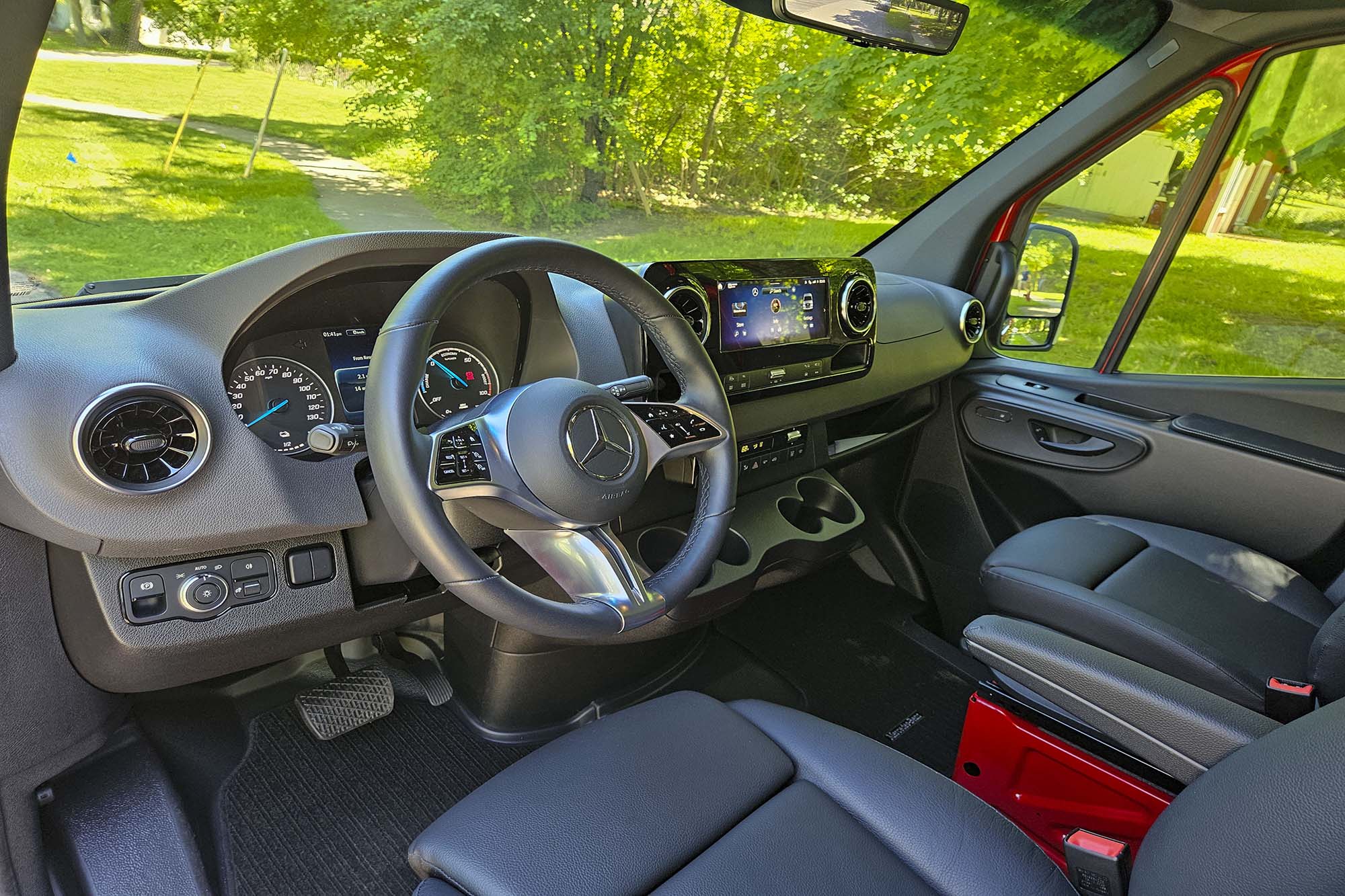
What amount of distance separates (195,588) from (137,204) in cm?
64

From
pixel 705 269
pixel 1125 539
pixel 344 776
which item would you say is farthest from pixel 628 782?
pixel 1125 539

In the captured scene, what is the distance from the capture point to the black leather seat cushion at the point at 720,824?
111cm

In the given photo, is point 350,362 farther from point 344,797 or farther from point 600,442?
point 344,797

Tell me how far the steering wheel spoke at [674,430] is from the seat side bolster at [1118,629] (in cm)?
90

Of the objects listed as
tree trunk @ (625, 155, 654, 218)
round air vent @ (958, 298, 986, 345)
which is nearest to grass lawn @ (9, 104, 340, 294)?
tree trunk @ (625, 155, 654, 218)

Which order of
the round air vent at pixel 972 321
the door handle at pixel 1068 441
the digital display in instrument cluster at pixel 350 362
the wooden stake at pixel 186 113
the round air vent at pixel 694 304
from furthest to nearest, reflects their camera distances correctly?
the round air vent at pixel 972 321
the door handle at pixel 1068 441
the round air vent at pixel 694 304
the digital display in instrument cluster at pixel 350 362
the wooden stake at pixel 186 113

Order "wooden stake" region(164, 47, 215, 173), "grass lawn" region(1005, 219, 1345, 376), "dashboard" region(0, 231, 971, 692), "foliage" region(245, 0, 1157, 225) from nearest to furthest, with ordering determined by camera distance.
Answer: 1. "dashboard" region(0, 231, 971, 692)
2. "wooden stake" region(164, 47, 215, 173)
3. "foliage" region(245, 0, 1157, 225)
4. "grass lawn" region(1005, 219, 1345, 376)

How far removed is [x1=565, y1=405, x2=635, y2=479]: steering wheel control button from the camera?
4.22 ft

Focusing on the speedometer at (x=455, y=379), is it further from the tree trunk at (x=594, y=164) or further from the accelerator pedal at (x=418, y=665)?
the accelerator pedal at (x=418, y=665)

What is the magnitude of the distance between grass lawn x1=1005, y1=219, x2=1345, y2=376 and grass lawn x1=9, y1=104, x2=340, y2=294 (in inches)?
87.4

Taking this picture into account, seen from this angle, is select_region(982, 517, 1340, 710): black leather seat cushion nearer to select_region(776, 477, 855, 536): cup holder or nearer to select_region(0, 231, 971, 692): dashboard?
select_region(776, 477, 855, 536): cup holder

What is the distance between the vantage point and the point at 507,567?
1708mm

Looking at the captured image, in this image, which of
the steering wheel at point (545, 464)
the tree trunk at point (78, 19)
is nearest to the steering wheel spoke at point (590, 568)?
the steering wheel at point (545, 464)

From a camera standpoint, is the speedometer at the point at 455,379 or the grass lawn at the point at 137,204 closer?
the grass lawn at the point at 137,204
